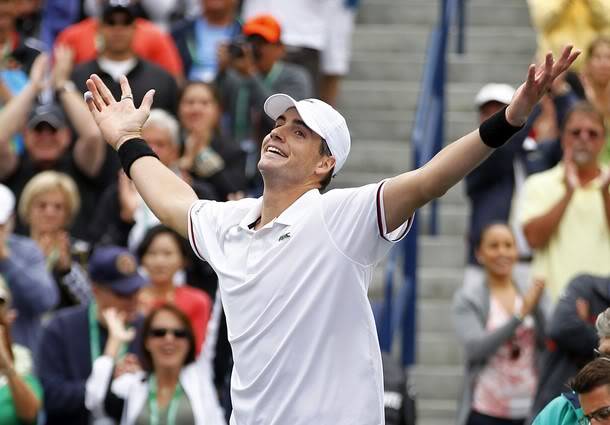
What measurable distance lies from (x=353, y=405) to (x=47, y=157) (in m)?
6.05

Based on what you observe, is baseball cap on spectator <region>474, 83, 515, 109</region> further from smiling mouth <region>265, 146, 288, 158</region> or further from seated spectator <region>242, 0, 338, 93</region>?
smiling mouth <region>265, 146, 288, 158</region>

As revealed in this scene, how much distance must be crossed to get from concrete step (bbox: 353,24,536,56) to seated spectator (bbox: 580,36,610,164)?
79.5 inches

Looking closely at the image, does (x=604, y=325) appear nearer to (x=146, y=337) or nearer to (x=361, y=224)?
(x=361, y=224)

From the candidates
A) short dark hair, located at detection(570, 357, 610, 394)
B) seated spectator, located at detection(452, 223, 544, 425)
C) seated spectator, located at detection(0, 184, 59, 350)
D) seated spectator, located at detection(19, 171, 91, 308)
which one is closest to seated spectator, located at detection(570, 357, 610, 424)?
short dark hair, located at detection(570, 357, 610, 394)

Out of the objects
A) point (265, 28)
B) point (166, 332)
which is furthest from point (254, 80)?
point (166, 332)

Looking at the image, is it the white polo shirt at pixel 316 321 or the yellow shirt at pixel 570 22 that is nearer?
the white polo shirt at pixel 316 321

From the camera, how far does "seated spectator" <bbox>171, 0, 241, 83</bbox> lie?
1297 centimetres

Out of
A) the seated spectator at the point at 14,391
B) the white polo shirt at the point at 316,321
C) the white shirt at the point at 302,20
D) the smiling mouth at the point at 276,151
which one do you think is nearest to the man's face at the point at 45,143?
the white shirt at the point at 302,20

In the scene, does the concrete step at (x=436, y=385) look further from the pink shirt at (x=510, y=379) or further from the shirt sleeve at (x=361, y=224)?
the shirt sleeve at (x=361, y=224)

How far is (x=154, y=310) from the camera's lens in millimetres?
8969

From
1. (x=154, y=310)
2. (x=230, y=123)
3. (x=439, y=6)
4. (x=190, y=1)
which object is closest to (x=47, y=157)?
(x=230, y=123)

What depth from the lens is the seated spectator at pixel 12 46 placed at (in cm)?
1223

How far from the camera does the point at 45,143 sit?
11281 millimetres

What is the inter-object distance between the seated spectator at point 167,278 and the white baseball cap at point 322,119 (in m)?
3.57
